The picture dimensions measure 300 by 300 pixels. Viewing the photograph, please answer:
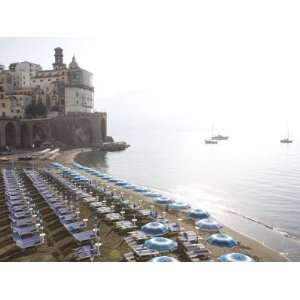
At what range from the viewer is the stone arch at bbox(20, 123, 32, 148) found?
75.0 m

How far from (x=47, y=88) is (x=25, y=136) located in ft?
58.5

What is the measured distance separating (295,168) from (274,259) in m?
57.0

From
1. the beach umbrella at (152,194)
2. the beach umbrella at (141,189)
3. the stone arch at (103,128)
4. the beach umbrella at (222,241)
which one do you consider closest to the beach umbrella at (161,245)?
the beach umbrella at (222,241)

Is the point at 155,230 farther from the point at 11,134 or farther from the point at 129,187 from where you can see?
the point at 11,134

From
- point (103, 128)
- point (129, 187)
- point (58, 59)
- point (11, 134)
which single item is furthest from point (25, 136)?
point (129, 187)

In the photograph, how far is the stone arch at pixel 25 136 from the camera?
75.0 m

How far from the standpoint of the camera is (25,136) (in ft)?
247

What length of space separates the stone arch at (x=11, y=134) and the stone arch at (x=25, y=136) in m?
2.14

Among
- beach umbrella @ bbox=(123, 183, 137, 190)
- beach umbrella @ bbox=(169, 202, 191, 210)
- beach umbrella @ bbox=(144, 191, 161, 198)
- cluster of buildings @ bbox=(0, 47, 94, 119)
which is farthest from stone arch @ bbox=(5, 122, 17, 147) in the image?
beach umbrella @ bbox=(169, 202, 191, 210)

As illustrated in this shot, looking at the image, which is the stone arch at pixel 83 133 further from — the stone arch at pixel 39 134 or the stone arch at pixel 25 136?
the stone arch at pixel 25 136

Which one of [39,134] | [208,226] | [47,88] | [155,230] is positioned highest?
[47,88]
